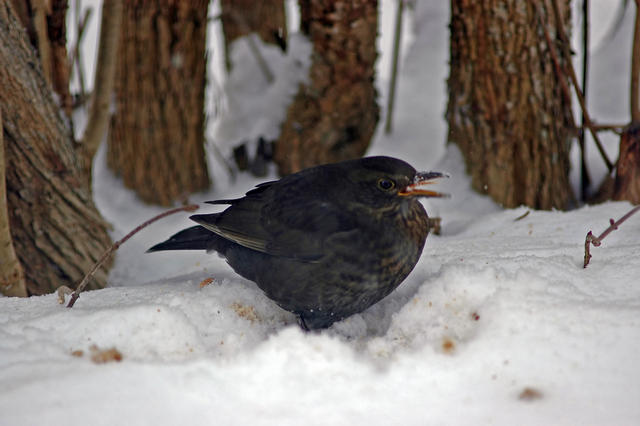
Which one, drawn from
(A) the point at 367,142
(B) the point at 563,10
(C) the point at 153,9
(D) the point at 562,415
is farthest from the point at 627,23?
(D) the point at 562,415

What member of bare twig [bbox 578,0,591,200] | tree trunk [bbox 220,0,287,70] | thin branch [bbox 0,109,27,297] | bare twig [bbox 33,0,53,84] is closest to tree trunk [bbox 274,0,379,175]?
tree trunk [bbox 220,0,287,70]

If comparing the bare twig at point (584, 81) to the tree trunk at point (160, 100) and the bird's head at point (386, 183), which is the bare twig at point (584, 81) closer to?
the bird's head at point (386, 183)

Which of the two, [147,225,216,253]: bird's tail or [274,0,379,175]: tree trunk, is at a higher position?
[274,0,379,175]: tree trunk

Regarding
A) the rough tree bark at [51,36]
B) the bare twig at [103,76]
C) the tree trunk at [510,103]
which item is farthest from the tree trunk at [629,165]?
the rough tree bark at [51,36]

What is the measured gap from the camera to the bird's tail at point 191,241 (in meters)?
2.64

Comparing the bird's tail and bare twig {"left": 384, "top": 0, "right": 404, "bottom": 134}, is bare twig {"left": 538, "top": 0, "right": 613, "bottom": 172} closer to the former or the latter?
bare twig {"left": 384, "top": 0, "right": 404, "bottom": 134}

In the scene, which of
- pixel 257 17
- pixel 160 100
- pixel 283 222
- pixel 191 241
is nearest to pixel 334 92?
pixel 160 100

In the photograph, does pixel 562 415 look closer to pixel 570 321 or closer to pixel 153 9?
pixel 570 321

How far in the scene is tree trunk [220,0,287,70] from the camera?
4.72 meters

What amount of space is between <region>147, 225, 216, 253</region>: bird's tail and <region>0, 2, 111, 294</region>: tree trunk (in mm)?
507

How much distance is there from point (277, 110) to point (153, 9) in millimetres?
1008

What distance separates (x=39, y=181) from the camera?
2.75 m

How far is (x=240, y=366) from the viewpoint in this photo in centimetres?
173

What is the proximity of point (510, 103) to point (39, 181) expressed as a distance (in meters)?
2.44
